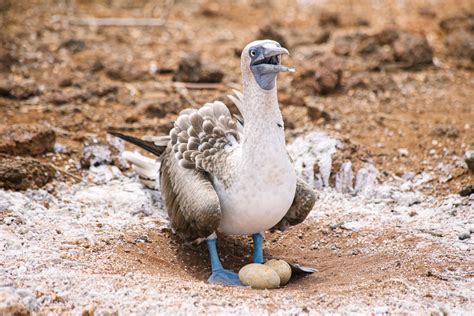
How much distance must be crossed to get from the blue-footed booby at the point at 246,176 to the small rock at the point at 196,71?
389cm

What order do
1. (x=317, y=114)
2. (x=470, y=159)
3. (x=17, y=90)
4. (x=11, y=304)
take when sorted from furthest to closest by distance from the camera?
(x=17, y=90) → (x=317, y=114) → (x=470, y=159) → (x=11, y=304)

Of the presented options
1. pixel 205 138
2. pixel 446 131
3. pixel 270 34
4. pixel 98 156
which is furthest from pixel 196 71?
pixel 205 138

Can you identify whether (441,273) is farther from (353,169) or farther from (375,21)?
(375,21)

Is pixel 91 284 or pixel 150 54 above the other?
pixel 150 54

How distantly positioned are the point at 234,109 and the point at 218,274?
3.40 m

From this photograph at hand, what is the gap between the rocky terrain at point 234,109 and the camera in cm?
529

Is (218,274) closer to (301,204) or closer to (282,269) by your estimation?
(282,269)

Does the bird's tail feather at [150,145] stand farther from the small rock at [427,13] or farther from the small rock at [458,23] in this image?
the small rock at [427,13]

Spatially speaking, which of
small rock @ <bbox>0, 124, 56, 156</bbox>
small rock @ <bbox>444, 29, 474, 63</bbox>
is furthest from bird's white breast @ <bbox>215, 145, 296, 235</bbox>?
small rock @ <bbox>444, 29, 474, 63</bbox>

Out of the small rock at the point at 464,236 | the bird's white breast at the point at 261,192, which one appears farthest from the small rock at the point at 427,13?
the bird's white breast at the point at 261,192

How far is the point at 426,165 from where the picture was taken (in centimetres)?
809

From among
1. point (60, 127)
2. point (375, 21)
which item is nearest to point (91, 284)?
point (60, 127)

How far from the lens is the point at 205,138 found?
6.39 meters

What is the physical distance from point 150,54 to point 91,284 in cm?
692
